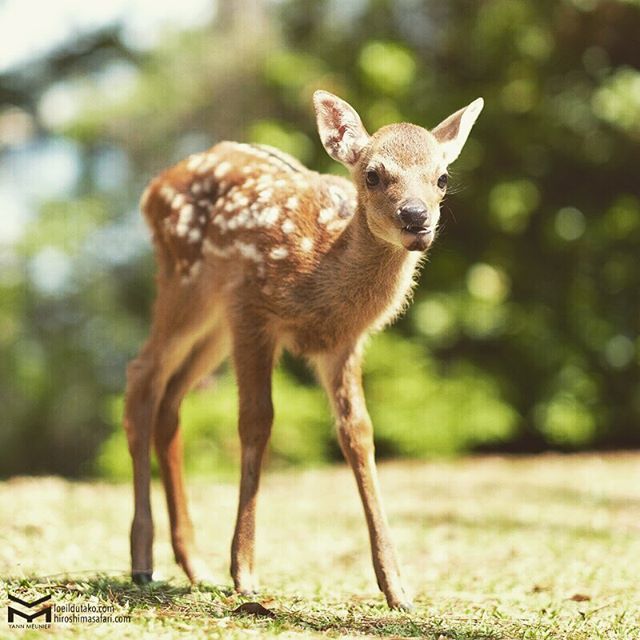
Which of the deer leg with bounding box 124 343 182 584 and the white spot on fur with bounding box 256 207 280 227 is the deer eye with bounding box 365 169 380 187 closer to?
the white spot on fur with bounding box 256 207 280 227

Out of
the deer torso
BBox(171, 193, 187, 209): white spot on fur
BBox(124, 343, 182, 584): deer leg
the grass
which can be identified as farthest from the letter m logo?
BBox(171, 193, 187, 209): white spot on fur

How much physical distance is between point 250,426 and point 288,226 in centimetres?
96

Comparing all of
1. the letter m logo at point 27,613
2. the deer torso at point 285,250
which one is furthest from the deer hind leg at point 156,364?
the letter m logo at point 27,613

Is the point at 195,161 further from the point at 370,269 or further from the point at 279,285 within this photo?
the point at 370,269

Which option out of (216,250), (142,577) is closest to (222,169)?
(216,250)

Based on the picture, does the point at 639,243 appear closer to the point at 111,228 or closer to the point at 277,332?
the point at 111,228

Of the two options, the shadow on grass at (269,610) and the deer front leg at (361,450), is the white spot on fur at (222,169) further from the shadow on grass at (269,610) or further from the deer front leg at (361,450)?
the shadow on grass at (269,610)

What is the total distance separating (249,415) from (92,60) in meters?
8.72

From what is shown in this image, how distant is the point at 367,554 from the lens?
273 inches

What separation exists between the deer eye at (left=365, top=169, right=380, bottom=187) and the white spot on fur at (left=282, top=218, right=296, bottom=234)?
563 mm

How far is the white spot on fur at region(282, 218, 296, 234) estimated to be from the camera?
5270 mm

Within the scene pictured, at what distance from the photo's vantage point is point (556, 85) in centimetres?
1363

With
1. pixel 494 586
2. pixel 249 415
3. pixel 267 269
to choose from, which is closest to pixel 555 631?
pixel 494 586

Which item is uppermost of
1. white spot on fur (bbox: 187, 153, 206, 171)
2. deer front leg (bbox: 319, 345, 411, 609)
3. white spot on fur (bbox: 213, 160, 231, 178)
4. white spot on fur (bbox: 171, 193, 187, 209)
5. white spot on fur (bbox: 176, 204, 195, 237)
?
white spot on fur (bbox: 187, 153, 206, 171)
